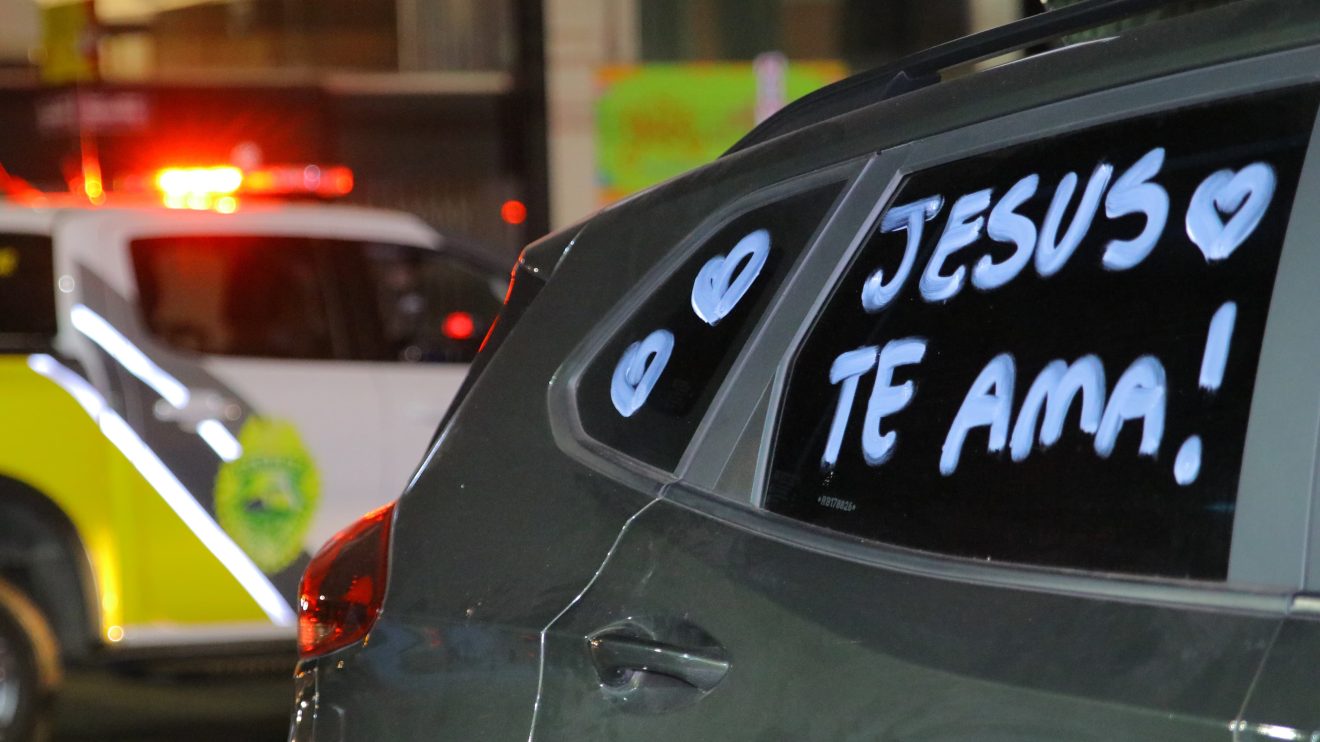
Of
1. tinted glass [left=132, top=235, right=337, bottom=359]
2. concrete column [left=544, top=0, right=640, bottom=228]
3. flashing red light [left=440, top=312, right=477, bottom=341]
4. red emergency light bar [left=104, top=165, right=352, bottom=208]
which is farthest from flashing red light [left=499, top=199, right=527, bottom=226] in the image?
tinted glass [left=132, top=235, right=337, bottom=359]

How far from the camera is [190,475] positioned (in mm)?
4934

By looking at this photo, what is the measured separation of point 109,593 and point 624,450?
3.30 m

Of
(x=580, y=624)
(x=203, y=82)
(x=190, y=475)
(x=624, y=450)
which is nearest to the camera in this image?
(x=580, y=624)

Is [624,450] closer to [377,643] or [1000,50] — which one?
[377,643]

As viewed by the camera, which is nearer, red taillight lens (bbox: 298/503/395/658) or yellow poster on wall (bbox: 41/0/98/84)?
red taillight lens (bbox: 298/503/395/658)

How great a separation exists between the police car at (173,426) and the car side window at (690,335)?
3082 millimetres

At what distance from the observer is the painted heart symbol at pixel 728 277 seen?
2020 mm

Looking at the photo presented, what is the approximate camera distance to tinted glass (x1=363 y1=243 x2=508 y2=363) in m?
5.41

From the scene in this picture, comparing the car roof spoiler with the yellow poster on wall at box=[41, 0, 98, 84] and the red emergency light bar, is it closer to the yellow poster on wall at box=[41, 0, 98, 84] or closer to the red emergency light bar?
the red emergency light bar

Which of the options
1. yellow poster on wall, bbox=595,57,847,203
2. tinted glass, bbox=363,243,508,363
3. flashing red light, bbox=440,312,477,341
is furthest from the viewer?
yellow poster on wall, bbox=595,57,847,203

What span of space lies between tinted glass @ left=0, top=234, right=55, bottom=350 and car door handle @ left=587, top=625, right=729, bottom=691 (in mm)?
3509

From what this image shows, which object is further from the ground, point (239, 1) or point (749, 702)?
point (239, 1)

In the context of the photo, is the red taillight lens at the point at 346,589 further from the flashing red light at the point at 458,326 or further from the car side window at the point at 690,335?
the flashing red light at the point at 458,326

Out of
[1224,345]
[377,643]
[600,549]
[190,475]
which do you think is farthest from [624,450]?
[190,475]
